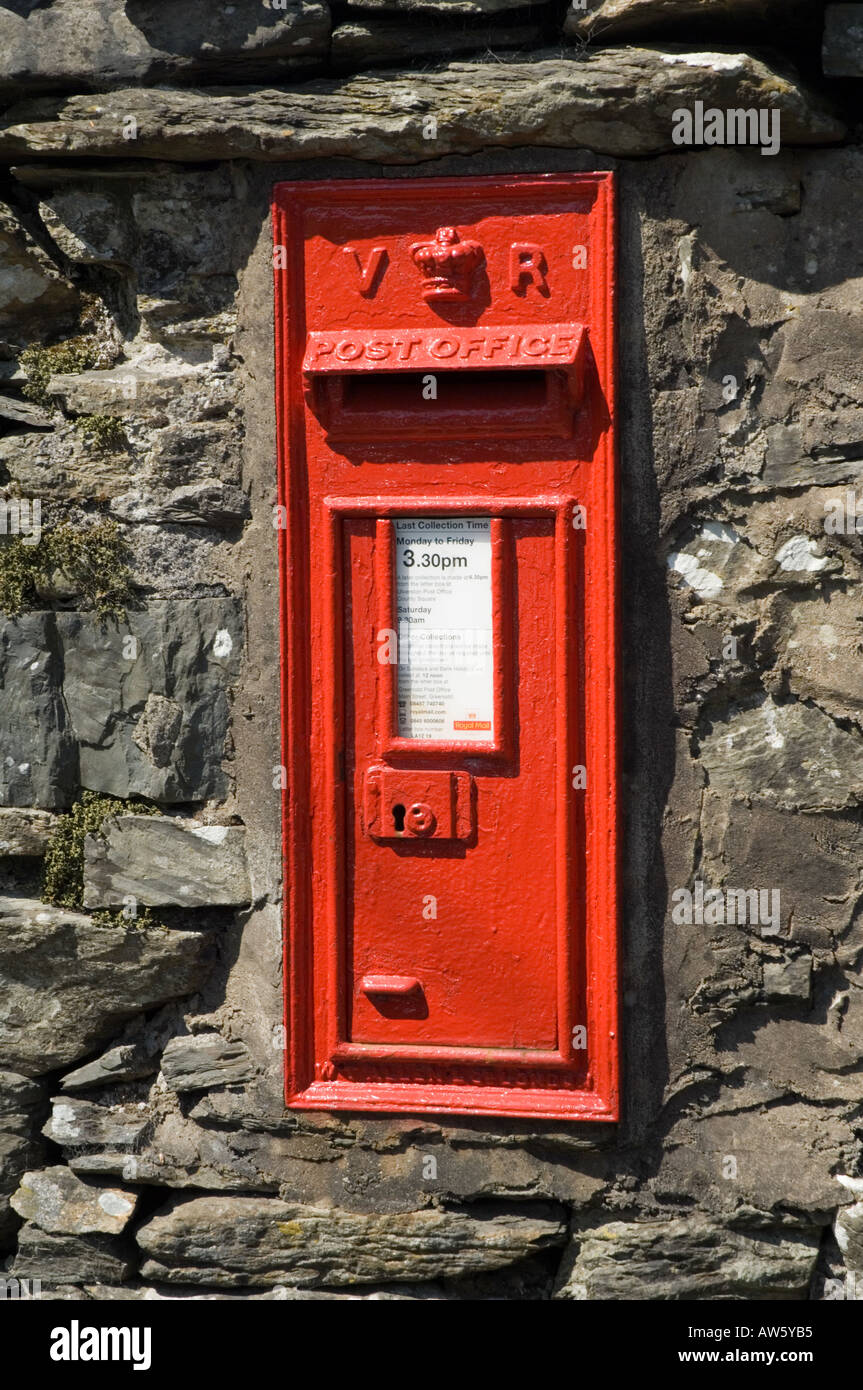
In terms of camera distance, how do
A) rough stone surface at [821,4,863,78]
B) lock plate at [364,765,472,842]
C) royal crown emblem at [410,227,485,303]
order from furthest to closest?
→ lock plate at [364,765,472,842] < royal crown emblem at [410,227,485,303] < rough stone surface at [821,4,863,78]

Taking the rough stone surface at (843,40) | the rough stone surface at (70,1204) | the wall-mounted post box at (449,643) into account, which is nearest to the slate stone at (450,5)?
the wall-mounted post box at (449,643)

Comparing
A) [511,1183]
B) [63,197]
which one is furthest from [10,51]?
[511,1183]

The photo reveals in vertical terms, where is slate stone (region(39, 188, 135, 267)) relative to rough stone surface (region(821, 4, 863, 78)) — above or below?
below

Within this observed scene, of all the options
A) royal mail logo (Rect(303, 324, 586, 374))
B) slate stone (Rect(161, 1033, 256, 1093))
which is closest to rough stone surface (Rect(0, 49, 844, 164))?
royal mail logo (Rect(303, 324, 586, 374))

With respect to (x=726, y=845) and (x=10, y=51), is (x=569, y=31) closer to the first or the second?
(x=10, y=51)

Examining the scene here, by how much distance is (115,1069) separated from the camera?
2.93m

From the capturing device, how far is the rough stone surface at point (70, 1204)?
2893 mm

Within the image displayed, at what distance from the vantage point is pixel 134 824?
2912 mm

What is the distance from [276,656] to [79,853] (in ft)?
2.37

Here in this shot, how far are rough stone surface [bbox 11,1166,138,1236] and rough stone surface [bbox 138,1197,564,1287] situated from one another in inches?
3.2

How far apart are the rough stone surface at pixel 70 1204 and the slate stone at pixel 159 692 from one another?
0.98m

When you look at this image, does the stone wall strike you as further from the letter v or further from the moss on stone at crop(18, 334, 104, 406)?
the letter v

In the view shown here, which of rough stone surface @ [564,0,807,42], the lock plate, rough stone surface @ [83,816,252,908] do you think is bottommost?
rough stone surface @ [83,816,252,908]

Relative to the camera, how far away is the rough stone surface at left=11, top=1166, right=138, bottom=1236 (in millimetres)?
2893
